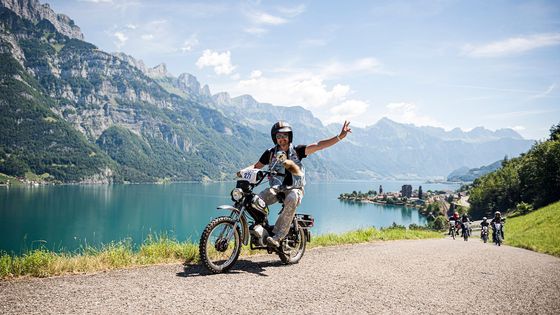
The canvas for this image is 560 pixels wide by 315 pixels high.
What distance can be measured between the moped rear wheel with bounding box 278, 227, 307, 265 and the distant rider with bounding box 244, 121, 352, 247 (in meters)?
0.45

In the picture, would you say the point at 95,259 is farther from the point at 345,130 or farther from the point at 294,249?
the point at 345,130

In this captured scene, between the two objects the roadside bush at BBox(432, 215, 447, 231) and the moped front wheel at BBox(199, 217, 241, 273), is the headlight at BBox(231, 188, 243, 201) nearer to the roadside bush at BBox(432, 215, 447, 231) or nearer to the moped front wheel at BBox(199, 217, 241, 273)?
the moped front wheel at BBox(199, 217, 241, 273)

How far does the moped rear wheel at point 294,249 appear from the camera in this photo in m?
7.01

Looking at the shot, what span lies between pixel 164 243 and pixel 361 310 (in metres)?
4.53

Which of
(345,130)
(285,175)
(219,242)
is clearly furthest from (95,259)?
(345,130)

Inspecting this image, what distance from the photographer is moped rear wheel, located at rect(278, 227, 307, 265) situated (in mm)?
7012

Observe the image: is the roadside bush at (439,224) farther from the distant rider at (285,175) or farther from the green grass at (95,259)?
the distant rider at (285,175)

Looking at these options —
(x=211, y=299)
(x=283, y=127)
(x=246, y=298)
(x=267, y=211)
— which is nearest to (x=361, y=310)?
(x=246, y=298)

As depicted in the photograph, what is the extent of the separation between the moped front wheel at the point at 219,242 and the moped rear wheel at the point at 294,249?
3.30 feet

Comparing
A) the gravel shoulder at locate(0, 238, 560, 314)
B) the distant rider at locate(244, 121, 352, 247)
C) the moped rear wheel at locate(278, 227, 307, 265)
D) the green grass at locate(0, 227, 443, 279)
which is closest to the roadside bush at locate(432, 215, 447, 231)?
the gravel shoulder at locate(0, 238, 560, 314)

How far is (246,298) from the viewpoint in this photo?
184 inches

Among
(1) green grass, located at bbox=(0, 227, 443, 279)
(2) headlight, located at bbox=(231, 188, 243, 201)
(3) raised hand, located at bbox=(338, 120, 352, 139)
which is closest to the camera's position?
(1) green grass, located at bbox=(0, 227, 443, 279)

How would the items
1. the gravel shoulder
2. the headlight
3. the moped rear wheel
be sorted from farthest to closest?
1. the moped rear wheel
2. the headlight
3. the gravel shoulder

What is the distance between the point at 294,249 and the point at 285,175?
1618mm
